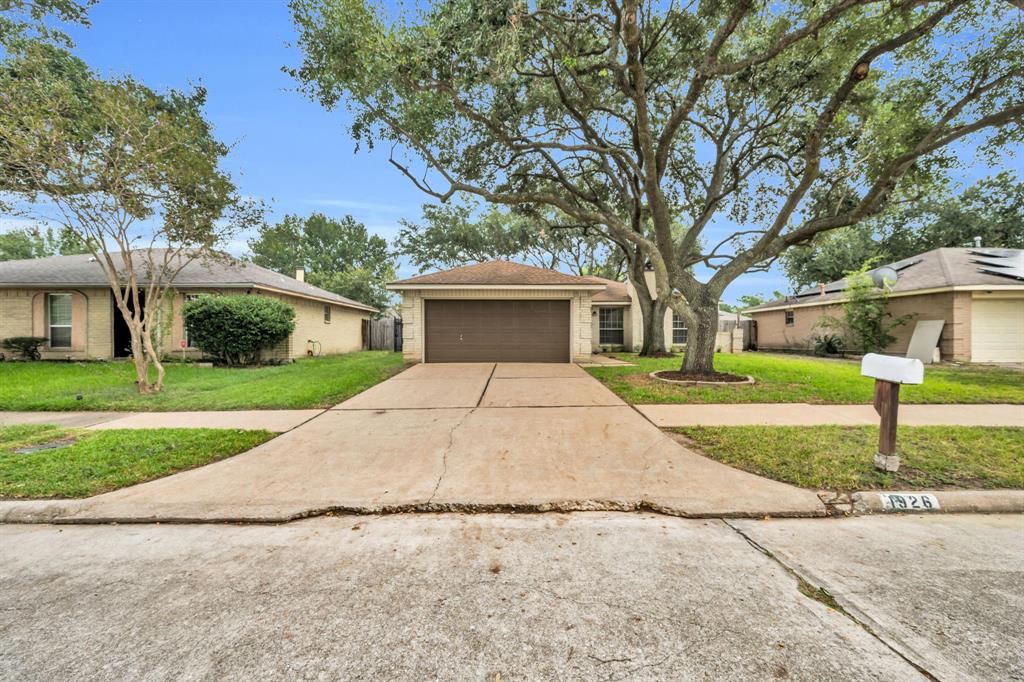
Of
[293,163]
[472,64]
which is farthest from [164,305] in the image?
[472,64]

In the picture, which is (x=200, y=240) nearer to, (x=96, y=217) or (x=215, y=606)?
(x=96, y=217)

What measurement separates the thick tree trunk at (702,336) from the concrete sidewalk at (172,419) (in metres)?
7.89

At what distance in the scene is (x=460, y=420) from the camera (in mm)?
6023

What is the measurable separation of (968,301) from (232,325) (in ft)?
75.1

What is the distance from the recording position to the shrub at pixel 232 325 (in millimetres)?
12234

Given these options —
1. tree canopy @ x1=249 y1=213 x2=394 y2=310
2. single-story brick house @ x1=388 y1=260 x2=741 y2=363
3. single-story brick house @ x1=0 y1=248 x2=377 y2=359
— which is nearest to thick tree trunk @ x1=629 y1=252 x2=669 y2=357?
single-story brick house @ x1=388 y1=260 x2=741 y2=363

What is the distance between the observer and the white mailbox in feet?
11.9

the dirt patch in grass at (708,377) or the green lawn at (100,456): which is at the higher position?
the dirt patch in grass at (708,377)

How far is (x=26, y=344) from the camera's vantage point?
13414 millimetres

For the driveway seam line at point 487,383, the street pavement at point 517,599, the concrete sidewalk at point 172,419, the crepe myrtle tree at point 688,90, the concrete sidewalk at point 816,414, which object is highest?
the crepe myrtle tree at point 688,90

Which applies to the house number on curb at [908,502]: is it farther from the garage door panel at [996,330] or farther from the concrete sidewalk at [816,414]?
the garage door panel at [996,330]

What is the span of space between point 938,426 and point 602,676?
254 inches

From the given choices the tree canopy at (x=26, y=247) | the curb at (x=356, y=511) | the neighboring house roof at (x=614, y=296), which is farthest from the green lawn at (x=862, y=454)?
the tree canopy at (x=26, y=247)

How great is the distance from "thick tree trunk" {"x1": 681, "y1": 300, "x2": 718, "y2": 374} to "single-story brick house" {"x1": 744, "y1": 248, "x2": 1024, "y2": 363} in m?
9.80
